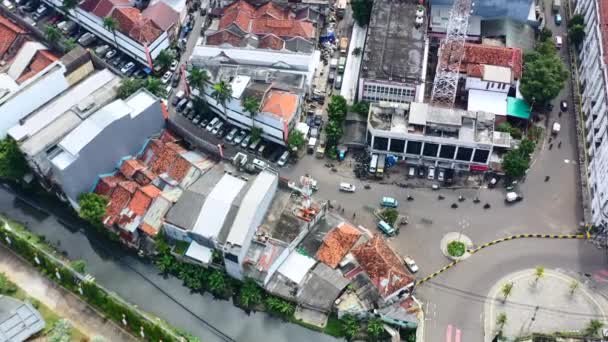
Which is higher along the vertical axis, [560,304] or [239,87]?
[239,87]

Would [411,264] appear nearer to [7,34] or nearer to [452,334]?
[452,334]

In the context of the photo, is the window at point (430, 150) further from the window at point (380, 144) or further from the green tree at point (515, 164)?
the green tree at point (515, 164)

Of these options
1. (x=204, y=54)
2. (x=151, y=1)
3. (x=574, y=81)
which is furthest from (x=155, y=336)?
(x=574, y=81)

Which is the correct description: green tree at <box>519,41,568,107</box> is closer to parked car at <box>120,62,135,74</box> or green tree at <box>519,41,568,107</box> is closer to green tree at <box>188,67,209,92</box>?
green tree at <box>188,67,209,92</box>

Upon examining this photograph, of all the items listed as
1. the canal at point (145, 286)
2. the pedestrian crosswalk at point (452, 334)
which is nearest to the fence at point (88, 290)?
the canal at point (145, 286)

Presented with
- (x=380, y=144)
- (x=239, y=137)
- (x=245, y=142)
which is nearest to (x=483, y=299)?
(x=380, y=144)

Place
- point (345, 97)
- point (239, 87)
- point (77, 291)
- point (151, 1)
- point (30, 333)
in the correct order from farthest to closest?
point (151, 1), point (345, 97), point (239, 87), point (77, 291), point (30, 333)

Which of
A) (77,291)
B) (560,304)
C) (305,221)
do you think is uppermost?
(305,221)

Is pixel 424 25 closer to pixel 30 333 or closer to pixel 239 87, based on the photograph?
pixel 239 87
